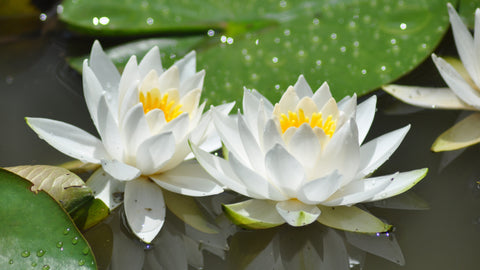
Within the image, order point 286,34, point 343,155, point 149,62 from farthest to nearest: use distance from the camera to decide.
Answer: point 286,34, point 149,62, point 343,155

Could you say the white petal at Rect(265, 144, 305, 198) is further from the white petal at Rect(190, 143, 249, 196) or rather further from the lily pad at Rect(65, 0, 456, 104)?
the lily pad at Rect(65, 0, 456, 104)

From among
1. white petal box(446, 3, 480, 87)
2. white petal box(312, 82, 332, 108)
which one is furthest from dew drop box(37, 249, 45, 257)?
white petal box(446, 3, 480, 87)

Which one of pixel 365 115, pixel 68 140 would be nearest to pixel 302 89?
pixel 365 115

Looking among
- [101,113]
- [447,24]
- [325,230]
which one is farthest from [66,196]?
[447,24]

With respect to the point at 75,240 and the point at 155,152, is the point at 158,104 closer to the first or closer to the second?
the point at 155,152

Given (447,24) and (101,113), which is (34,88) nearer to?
(101,113)

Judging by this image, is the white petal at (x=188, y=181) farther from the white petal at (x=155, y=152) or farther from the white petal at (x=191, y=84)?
the white petal at (x=191, y=84)
